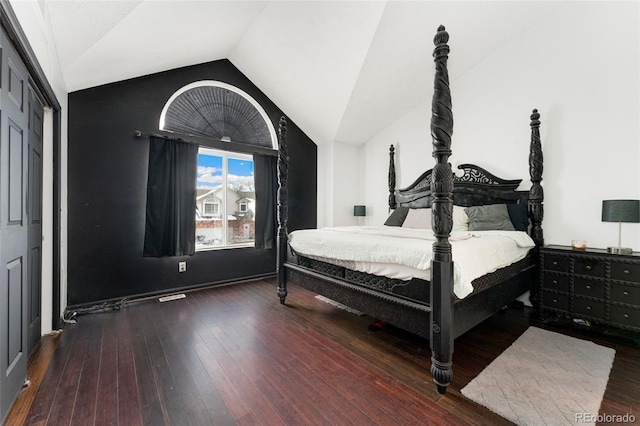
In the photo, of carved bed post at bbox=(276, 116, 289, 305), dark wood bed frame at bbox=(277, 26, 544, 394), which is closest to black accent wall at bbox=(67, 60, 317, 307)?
carved bed post at bbox=(276, 116, 289, 305)

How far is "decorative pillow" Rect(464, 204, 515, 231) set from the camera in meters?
2.96

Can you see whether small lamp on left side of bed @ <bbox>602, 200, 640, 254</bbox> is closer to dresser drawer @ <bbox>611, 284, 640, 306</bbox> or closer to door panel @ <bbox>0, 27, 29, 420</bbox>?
dresser drawer @ <bbox>611, 284, 640, 306</bbox>

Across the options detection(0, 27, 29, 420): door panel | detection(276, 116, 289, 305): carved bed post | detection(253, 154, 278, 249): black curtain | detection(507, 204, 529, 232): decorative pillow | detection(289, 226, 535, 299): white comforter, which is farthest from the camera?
detection(253, 154, 278, 249): black curtain

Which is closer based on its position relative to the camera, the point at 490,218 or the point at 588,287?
the point at 588,287

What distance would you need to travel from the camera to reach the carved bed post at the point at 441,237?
5.21 ft

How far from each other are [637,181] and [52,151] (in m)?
5.41

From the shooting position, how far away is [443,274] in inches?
62.4

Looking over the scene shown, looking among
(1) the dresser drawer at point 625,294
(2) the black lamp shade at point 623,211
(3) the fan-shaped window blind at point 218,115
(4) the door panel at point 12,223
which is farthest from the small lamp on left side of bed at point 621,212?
(4) the door panel at point 12,223

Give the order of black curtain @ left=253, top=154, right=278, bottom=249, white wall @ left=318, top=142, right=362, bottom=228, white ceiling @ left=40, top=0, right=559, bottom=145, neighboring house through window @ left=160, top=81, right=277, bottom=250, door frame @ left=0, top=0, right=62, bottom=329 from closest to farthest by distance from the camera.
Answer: door frame @ left=0, top=0, right=62, bottom=329 → white ceiling @ left=40, top=0, right=559, bottom=145 → neighboring house through window @ left=160, top=81, right=277, bottom=250 → black curtain @ left=253, top=154, right=278, bottom=249 → white wall @ left=318, top=142, right=362, bottom=228

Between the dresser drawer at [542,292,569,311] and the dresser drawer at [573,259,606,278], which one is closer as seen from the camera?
the dresser drawer at [573,259,606,278]

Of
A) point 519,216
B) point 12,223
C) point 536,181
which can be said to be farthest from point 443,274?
point 12,223

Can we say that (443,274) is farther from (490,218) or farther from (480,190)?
(480,190)

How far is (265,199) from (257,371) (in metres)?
2.85

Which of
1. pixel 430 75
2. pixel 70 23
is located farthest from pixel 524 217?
pixel 70 23
